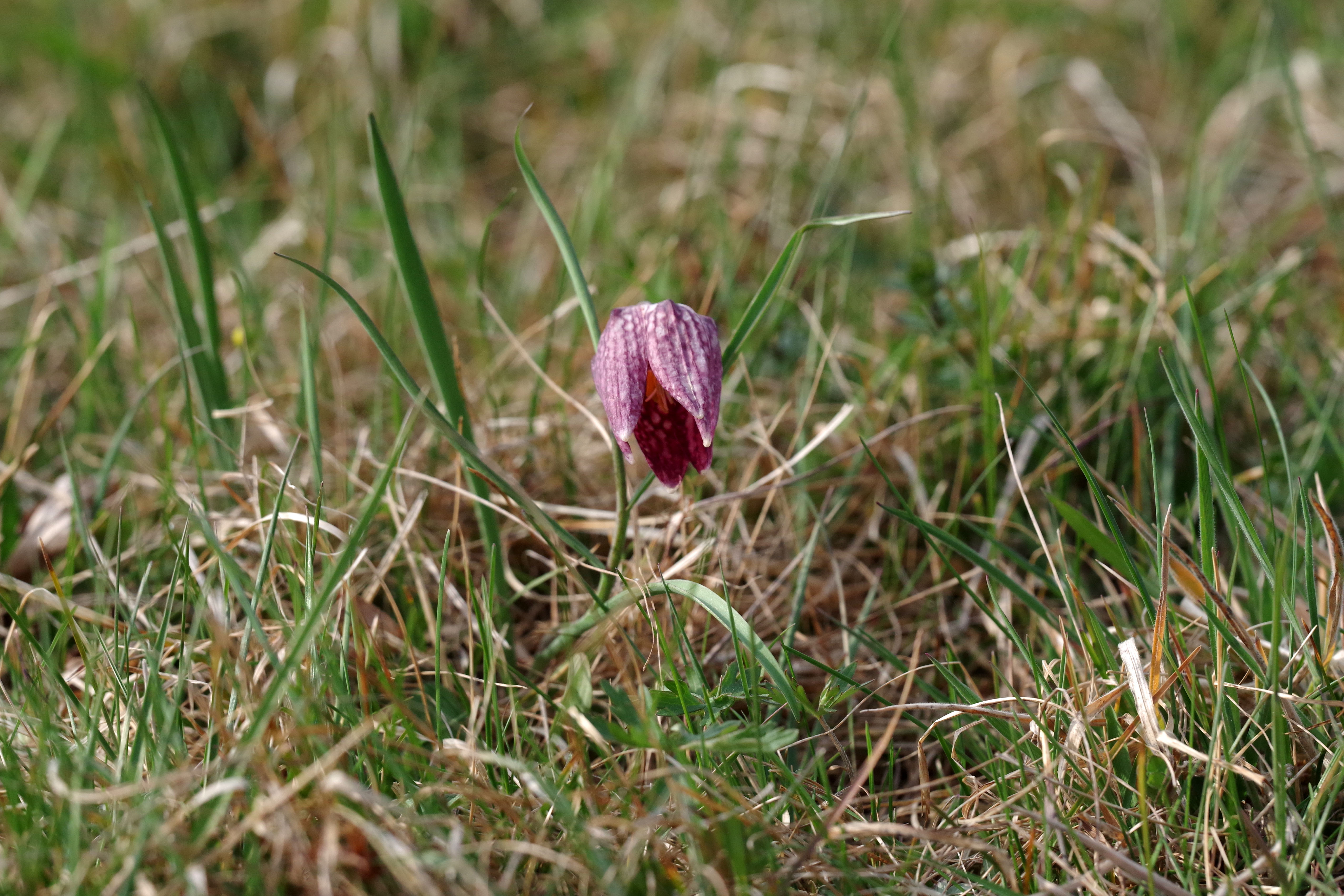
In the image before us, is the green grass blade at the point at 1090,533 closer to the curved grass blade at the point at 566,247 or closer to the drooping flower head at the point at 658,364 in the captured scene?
the drooping flower head at the point at 658,364

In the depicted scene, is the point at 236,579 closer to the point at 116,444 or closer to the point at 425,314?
the point at 425,314

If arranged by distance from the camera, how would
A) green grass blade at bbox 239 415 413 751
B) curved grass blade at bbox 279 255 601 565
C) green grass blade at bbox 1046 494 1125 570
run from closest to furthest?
1. green grass blade at bbox 239 415 413 751
2. curved grass blade at bbox 279 255 601 565
3. green grass blade at bbox 1046 494 1125 570

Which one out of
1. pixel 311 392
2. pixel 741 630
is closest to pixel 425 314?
pixel 311 392

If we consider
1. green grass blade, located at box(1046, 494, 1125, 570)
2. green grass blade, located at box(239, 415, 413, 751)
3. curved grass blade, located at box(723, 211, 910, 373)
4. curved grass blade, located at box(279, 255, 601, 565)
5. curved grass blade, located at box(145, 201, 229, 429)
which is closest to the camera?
green grass blade, located at box(239, 415, 413, 751)

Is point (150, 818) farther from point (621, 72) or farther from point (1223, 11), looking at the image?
point (1223, 11)

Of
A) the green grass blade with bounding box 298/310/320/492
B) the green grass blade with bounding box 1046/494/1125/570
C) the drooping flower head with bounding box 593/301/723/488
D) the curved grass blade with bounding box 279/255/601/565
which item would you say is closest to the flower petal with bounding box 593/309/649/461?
the drooping flower head with bounding box 593/301/723/488

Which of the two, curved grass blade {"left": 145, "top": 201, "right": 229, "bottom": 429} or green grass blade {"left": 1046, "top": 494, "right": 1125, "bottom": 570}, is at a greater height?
curved grass blade {"left": 145, "top": 201, "right": 229, "bottom": 429}

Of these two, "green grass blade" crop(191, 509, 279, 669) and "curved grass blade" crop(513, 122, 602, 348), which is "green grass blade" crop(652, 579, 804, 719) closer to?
"curved grass blade" crop(513, 122, 602, 348)
